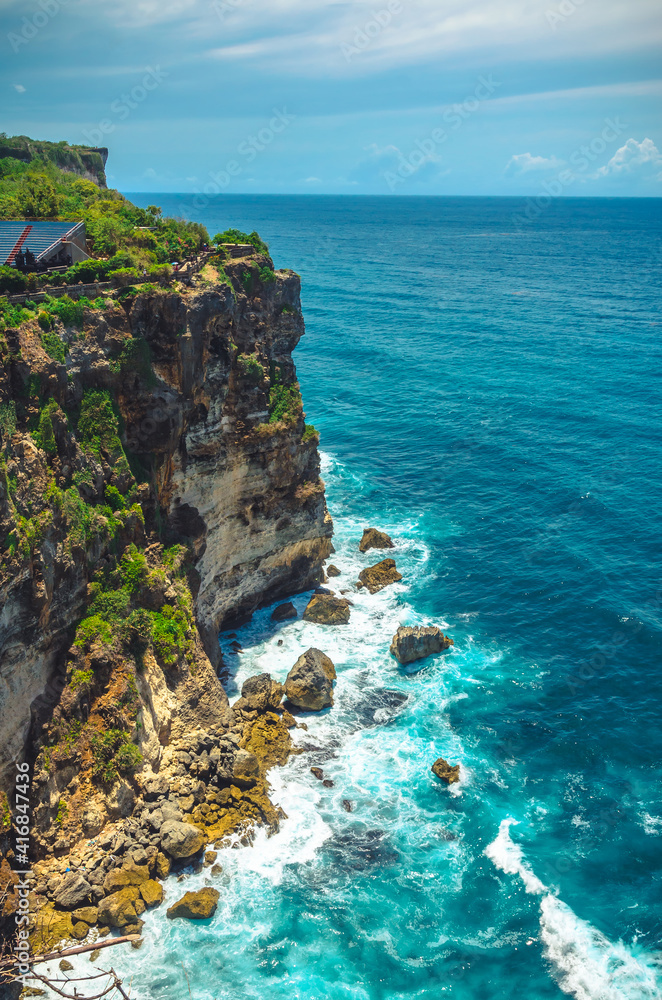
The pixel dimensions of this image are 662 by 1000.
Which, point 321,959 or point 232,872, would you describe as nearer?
point 321,959

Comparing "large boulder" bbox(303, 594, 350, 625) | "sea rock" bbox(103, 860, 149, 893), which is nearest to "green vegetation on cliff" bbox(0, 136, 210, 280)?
"large boulder" bbox(303, 594, 350, 625)

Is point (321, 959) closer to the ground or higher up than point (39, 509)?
closer to the ground

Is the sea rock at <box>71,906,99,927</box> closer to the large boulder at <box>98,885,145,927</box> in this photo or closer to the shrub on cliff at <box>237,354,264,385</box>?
the large boulder at <box>98,885,145,927</box>

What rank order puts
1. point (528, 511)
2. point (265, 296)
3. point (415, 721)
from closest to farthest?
point (415, 721) → point (265, 296) → point (528, 511)

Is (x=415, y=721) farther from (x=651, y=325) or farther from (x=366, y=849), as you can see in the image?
(x=651, y=325)

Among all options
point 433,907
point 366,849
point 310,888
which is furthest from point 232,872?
point 433,907

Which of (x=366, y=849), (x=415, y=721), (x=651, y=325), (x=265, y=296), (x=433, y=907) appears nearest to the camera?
(x=433, y=907)
